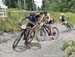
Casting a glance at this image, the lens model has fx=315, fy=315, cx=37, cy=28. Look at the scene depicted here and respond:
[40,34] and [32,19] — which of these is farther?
[40,34]

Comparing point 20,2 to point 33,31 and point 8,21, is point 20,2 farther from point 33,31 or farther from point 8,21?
point 33,31

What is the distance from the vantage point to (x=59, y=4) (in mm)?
73062

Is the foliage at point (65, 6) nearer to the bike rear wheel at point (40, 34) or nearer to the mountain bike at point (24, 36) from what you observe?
the bike rear wheel at point (40, 34)

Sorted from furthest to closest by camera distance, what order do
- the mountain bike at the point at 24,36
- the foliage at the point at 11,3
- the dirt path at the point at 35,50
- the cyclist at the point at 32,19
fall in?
1. the foliage at the point at 11,3
2. the cyclist at the point at 32,19
3. the mountain bike at the point at 24,36
4. the dirt path at the point at 35,50

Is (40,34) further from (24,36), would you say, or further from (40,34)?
(24,36)

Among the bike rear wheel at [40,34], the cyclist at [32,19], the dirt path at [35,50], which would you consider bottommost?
the dirt path at [35,50]

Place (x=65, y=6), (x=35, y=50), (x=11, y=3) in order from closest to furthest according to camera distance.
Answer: (x=35, y=50)
(x=11, y=3)
(x=65, y=6)

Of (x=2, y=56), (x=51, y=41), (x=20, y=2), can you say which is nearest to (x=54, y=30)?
(x=51, y=41)

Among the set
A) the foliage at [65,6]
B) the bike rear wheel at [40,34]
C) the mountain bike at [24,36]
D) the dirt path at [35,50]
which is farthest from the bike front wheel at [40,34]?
the foliage at [65,6]

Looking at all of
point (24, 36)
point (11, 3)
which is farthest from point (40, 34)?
point (11, 3)

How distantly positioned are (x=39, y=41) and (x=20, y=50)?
98.5 inches

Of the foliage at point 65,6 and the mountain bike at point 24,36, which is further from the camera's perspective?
the foliage at point 65,6

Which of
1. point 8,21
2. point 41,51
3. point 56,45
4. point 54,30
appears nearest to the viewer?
point 41,51

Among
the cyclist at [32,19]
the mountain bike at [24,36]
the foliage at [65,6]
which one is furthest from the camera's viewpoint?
the foliage at [65,6]
